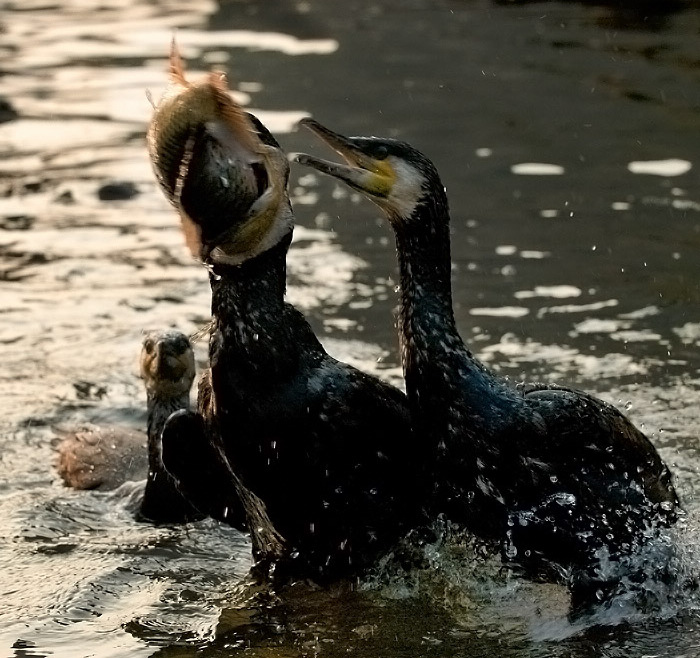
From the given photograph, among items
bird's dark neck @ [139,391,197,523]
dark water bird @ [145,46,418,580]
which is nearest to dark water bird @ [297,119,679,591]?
dark water bird @ [145,46,418,580]

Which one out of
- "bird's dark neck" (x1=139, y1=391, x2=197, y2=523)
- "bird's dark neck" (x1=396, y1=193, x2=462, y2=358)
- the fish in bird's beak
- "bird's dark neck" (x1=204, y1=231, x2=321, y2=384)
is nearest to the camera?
the fish in bird's beak

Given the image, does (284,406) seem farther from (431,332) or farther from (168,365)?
(168,365)

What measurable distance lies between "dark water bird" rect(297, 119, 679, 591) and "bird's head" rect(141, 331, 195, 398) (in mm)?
1966

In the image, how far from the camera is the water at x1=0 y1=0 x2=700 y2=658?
6250mm

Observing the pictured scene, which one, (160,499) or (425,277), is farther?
(160,499)

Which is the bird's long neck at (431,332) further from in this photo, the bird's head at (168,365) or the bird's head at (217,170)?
the bird's head at (168,365)

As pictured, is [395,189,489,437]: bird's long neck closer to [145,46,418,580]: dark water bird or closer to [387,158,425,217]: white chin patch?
[387,158,425,217]: white chin patch

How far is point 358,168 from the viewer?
6082 mm

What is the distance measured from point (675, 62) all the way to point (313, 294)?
7371 millimetres

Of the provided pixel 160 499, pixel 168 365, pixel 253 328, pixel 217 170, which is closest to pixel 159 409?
pixel 168 365

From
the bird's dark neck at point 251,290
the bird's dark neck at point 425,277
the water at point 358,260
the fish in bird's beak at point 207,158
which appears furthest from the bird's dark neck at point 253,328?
Answer: the water at point 358,260

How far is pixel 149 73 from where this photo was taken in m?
16.7

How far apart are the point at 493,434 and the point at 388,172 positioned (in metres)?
1.12

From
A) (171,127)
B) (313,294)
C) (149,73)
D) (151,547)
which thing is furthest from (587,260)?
(149,73)
